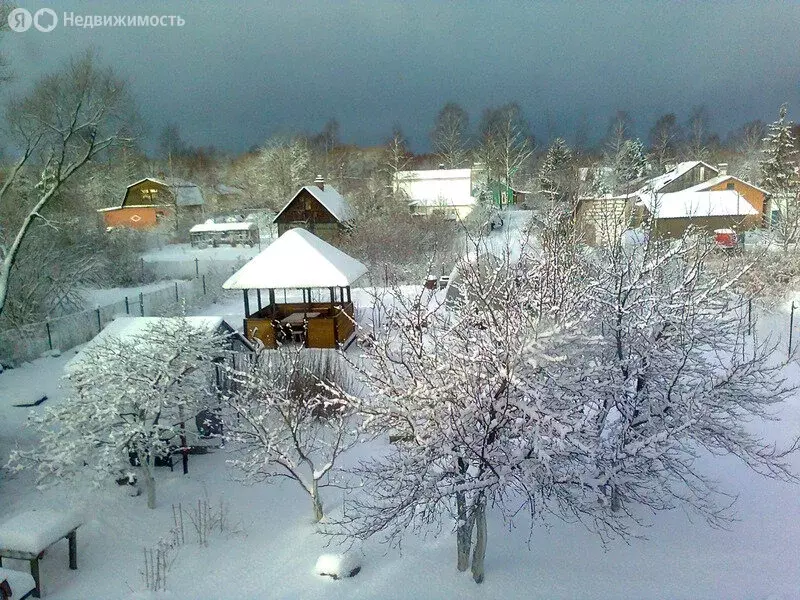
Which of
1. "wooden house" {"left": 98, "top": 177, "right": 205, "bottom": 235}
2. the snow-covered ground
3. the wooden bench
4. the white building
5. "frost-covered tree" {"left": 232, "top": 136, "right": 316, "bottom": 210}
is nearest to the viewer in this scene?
the snow-covered ground

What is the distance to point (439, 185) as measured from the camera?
43625 mm

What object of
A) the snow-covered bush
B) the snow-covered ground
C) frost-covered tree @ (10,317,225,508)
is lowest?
the snow-covered ground

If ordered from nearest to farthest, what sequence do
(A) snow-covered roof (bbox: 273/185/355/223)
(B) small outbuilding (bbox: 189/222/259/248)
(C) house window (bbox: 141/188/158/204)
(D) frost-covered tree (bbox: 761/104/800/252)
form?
(A) snow-covered roof (bbox: 273/185/355/223)
(D) frost-covered tree (bbox: 761/104/800/252)
(B) small outbuilding (bbox: 189/222/259/248)
(C) house window (bbox: 141/188/158/204)

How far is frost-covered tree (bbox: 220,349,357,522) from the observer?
8578mm

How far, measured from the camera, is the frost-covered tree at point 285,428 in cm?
858

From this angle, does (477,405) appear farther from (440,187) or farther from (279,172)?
(279,172)

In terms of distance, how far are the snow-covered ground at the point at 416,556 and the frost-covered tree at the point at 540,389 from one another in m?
0.50

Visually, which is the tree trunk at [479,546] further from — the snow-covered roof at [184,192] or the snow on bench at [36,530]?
the snow-covered roof at [184,192]

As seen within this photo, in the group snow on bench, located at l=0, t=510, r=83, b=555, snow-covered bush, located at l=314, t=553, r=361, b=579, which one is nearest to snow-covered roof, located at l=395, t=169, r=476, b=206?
snow on bench, located at l=0, t=510, r=83, b=555

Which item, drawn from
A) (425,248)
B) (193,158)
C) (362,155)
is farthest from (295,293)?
(193,158)

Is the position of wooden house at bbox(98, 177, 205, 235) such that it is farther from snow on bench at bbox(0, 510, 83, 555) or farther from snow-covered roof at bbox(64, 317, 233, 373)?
snow on bench at bbox(0, 510, 83, 555)

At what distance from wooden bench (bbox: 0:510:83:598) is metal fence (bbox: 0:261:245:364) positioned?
4.71 m

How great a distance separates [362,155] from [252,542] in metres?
61.8

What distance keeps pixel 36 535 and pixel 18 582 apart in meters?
0.57
